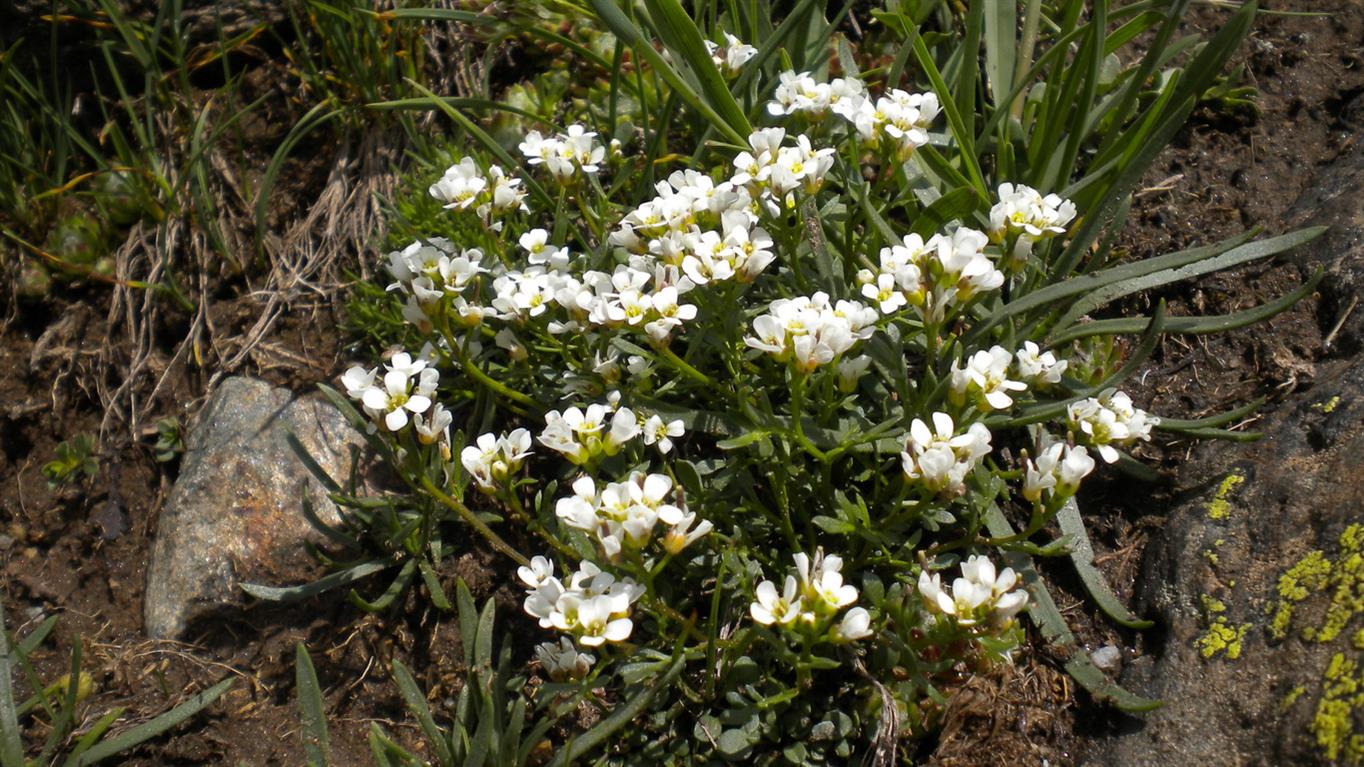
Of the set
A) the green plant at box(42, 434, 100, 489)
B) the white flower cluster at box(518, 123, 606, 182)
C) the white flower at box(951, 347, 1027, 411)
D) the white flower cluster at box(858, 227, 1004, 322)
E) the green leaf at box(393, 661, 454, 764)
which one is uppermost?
the white flower cluster at box(858, 227, 1004, 322)

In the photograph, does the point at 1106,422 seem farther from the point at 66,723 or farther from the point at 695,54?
the point at 66,723

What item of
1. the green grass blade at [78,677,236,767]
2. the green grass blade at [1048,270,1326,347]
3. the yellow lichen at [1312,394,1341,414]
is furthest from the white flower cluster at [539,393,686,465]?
the yellow lichen at [1312,394,1341,414]

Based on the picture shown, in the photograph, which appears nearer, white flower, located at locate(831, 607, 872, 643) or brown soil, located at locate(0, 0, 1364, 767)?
white flower, located at locate(831, 607, 872, 643)

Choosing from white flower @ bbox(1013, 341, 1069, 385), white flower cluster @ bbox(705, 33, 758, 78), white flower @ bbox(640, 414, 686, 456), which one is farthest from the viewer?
white flower cluster @ bbox(705, 33, 758, 78)

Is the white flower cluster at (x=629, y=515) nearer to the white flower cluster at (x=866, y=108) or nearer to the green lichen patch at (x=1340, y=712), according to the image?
the white flower cluster at (x=866, y=108)

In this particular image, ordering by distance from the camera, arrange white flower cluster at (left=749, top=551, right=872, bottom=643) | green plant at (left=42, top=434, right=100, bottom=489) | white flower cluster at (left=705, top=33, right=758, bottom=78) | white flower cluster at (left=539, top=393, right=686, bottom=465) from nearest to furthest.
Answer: white flower cluster at (left=749, top=551, right=872, bottom=643) → white flower cluster at (left=539, top=393, right=686, bottom=465) → white flower cluster at (left=705, top=33, right=758, bottom=78) → green plant at (left=42, top=434, right=100, bottom=489)

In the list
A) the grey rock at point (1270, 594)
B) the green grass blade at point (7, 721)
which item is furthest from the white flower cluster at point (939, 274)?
the green grass blade at point (7, 721)

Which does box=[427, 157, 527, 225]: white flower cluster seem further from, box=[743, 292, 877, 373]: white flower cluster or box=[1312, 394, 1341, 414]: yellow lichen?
box=[1312, 394, 1341, 414]: yellow lichen

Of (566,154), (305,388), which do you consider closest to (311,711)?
(305,388)
